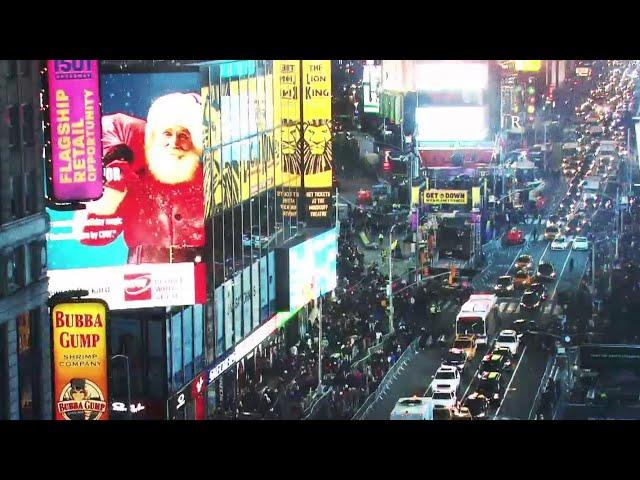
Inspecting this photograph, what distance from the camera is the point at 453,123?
43.4 ft

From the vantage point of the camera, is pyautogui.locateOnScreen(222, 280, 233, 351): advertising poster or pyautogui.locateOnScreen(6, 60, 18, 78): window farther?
pyautogui.locateOnScreen(222, 280, 233, 351): advertising poster

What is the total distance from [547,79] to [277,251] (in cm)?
Answer: 266

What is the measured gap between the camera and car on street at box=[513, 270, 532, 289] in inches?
527

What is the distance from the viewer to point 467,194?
43.8ft

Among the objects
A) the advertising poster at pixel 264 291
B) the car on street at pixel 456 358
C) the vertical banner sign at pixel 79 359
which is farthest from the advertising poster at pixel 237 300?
the car on street at pixel 456 358

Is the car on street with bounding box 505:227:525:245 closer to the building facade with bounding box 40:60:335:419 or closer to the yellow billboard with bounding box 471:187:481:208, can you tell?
the yellow billboard with bounding box 471:187:481:208

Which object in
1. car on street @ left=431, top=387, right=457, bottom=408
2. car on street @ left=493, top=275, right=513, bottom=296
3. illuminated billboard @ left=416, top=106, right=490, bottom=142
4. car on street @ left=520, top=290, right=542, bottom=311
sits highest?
illuminated billboard @ left=416, top=106, right=490, bottom=142

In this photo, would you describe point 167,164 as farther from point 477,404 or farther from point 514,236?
point 477,404

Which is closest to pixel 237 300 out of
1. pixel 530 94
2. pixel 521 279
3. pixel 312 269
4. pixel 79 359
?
pixel 312 269

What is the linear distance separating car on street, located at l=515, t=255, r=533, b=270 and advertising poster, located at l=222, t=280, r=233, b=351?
238 centimetres

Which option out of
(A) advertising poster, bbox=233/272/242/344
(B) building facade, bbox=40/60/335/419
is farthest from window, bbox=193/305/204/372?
(A) advertising poster, bbox=233/272/242/344
